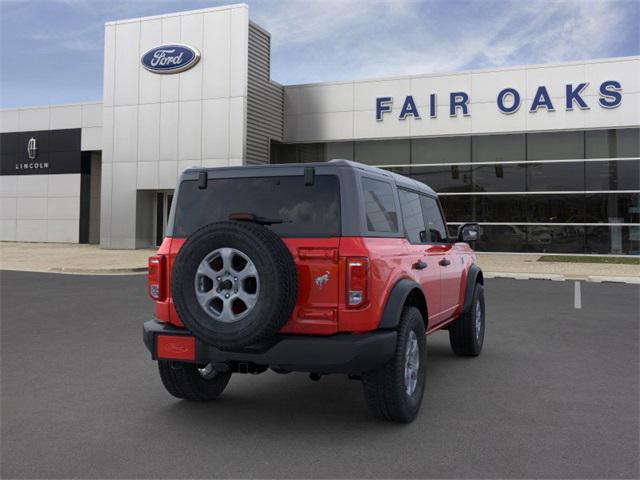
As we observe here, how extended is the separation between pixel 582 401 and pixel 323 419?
2169mm

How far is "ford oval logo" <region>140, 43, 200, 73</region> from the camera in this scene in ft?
83.9

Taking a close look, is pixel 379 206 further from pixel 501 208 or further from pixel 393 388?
pixel 501 208

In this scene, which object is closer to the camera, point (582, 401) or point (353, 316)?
point (353, 316)

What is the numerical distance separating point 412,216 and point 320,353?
1.83m

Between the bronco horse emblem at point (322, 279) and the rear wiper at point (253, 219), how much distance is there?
474mm

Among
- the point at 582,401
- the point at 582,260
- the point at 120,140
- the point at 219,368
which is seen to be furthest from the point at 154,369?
the point at 120,140

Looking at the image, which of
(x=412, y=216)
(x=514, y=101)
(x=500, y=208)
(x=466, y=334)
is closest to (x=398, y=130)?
(x=514, y=101)

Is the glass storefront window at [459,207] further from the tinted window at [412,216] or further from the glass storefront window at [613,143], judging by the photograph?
the tinted window at [412,216]

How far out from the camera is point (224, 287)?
398 cm

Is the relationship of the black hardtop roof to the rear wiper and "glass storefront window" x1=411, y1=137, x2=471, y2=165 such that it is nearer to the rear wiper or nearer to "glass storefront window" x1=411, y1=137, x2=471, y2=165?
the rear wiper

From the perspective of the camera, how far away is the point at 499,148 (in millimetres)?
24812

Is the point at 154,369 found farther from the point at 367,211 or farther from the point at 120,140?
the point at 120,140

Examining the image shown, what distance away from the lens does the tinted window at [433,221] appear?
574 centimetres

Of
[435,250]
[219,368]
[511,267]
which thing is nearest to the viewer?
[219,368]
